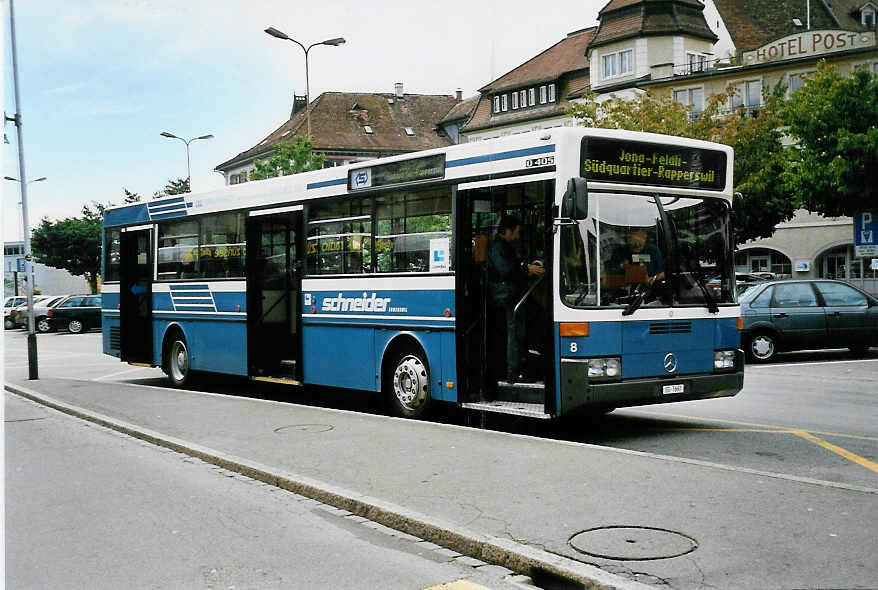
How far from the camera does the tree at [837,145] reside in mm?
25422

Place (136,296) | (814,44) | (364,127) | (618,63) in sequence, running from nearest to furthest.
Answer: (136,296)
(814,44)
(618,63)
(364,127)

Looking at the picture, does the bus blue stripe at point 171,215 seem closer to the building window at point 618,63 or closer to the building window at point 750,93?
the building window at point 750,93

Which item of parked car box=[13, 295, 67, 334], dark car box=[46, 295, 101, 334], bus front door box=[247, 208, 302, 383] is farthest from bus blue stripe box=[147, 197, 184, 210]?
parked car box=[13, 295, 67, 334]

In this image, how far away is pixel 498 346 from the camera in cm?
1056

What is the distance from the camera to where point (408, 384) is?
11.5 metres

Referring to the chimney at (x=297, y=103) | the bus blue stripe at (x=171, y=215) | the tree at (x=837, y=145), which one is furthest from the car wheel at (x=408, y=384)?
the chimney at (x=297, y=103)

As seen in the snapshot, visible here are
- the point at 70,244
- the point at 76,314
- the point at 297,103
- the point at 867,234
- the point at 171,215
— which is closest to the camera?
the point at 171,215

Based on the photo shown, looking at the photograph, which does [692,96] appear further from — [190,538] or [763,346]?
[190,538]


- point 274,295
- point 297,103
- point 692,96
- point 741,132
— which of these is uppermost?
point 297,103

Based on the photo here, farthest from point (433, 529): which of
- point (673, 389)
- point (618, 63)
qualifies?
point (618, 63)

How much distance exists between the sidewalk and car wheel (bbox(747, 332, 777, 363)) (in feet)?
36.1

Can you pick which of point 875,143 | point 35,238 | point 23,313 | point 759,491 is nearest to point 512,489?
point 759,491

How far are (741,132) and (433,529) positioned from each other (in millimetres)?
34115

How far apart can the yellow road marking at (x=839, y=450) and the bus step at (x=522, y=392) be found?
2.61 meters
